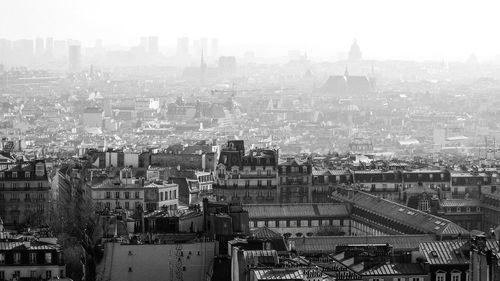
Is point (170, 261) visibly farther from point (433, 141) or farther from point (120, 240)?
point (433, 141)

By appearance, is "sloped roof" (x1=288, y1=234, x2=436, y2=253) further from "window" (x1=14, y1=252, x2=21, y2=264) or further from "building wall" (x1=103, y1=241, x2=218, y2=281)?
"window" (x1=14, y1=252, x2=21, y2=264)

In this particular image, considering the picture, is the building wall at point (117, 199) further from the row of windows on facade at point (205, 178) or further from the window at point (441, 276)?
the window at point (441, 276)

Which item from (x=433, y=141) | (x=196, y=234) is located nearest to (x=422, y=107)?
(x=433, y=141)

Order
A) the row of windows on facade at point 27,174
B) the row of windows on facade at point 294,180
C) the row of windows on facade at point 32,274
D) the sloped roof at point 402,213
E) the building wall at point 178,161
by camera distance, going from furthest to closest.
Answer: the building wall at point 178,161 < the row of windows on facade at point 294,180 < the row of windows on facade at point 27,174 < the sloped roof at point 402,213 < the row of windows on facade at point 32,274

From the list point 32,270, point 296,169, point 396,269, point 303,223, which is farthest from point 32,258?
point 296,169

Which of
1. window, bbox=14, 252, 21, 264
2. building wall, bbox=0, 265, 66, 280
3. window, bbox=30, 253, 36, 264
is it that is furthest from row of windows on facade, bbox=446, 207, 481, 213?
window, bbox=14, 252, 21, 264

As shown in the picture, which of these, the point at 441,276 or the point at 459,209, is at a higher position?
the point at 441,276

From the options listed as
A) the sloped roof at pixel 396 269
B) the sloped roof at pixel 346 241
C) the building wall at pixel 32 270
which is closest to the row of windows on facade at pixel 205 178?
the sloped roof at pixel 346 241

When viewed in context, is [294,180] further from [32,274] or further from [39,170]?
[32,274]
